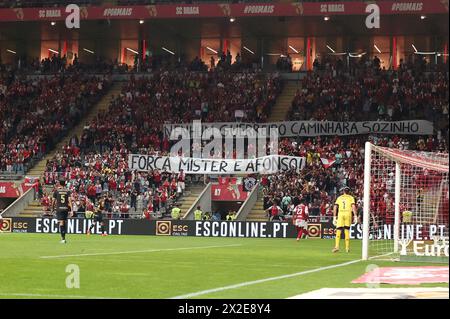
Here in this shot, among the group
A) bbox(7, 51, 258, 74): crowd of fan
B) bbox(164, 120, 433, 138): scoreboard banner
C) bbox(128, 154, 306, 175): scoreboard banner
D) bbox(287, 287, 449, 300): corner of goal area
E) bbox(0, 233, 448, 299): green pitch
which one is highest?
bbox(7, 51, 258, 74): crowd of fan

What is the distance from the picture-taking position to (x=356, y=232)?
3678cm

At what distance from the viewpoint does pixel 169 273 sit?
15438 mm

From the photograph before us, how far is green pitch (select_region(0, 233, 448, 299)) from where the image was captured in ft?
39.8

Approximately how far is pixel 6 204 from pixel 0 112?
22.6 ft

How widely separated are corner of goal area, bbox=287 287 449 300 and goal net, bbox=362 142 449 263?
11.7 feet

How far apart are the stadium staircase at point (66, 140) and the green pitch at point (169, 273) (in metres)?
22.0

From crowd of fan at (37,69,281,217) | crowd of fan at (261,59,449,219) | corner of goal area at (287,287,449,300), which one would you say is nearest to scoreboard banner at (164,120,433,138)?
crowd of fan at (261,59,449,219)

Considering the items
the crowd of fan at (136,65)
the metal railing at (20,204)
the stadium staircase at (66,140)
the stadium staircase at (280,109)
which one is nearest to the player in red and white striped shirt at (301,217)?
the stadium staircase at (280,109)

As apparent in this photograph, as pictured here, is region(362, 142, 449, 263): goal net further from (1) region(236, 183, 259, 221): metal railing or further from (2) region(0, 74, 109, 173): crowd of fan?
(2) region(0, 74, 109, 173): crowd of fan

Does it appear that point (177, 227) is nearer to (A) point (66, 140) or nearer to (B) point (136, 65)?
(A) point (66, 140)

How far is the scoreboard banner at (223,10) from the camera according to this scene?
1937 inches

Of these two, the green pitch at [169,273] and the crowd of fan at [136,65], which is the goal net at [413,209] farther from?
the crowd of fan at [136,65]

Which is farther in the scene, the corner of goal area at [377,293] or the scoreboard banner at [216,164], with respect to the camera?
the scoreboard banner at [216,164]

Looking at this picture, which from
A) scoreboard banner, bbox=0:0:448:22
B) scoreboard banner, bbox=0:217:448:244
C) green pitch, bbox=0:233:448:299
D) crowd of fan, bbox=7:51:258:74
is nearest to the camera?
green pitch, bbox=0:233:448:299
